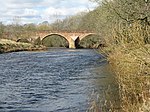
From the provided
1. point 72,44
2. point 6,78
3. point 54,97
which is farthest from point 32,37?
point 54,97

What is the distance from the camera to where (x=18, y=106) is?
16422 millimetres

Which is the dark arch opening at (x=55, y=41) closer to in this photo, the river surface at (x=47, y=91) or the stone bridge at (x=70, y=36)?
the stone bridge at (x=70, y=36)

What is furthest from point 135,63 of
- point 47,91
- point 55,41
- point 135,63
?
point 55,41

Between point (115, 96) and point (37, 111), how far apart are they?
4131 mm

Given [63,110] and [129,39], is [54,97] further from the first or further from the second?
[129,39]

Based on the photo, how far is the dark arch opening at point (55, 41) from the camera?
103 m

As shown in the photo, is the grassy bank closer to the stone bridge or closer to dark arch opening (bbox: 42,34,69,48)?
the stone bridge

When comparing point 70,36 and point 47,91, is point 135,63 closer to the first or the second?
point 47,91

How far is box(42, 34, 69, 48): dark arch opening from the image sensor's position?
103056mm

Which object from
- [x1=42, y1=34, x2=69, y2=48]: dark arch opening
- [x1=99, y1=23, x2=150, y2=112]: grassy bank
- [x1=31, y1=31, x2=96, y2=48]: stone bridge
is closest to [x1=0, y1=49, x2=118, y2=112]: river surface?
[x1=99, y1=23, x2=150, y2=112]: grassy bank

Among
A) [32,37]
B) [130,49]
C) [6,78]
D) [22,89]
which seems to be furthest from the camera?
[32,37]

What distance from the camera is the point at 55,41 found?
105438 mm

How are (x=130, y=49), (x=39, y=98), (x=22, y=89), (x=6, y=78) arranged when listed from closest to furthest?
(x=130, y=49)
(x=39, y=98)
(x=22, y=89)
(x=6, y=78)

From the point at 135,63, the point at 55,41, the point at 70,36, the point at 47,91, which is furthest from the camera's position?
the point at 55,41
